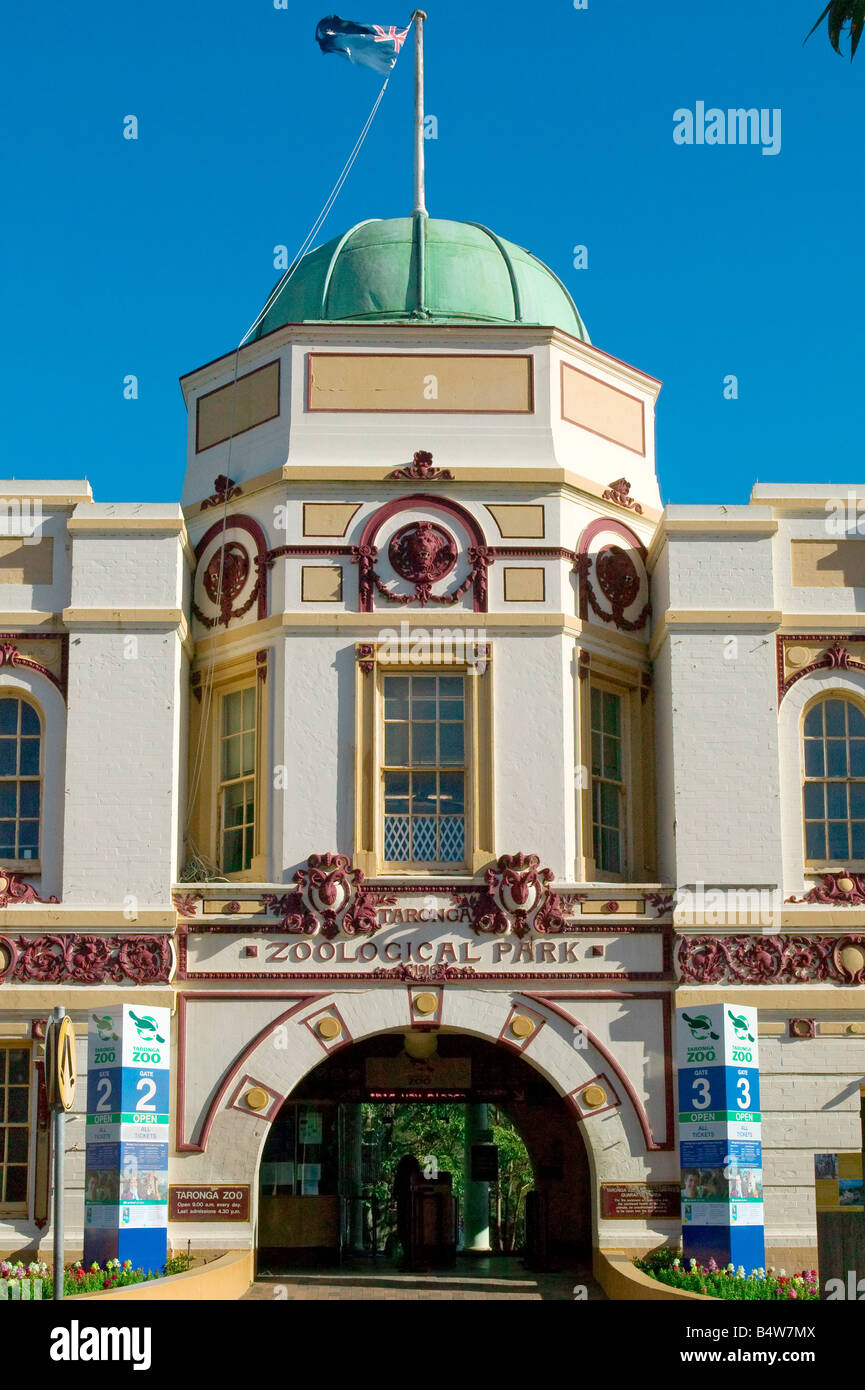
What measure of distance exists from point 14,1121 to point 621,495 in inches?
448

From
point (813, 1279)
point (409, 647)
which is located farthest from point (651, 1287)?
point (409, 647)

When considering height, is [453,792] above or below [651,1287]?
above

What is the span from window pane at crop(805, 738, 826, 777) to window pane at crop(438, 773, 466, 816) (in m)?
4.43

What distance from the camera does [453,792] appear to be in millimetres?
26969

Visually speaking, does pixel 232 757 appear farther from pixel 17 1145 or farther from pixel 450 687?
pixel 17 1145

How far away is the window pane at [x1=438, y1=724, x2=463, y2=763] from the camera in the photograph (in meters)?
27.1

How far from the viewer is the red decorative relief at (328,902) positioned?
26.0 m

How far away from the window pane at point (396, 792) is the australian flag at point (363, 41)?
35.1ft

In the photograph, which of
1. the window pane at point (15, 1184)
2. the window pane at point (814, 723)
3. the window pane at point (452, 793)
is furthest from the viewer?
the window pane at point (814, 723)

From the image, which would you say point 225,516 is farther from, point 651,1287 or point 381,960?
point 651,1287

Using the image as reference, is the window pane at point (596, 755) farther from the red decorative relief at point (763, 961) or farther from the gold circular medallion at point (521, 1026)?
the gold circular medallion at point (521, 1026)

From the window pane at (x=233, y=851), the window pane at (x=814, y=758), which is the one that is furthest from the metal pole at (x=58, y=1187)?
the window pane at (x=814, y=758)

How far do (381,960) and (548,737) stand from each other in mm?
3535

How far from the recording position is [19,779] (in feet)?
88.5
